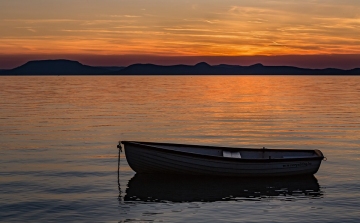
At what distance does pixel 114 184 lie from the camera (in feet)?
72.0

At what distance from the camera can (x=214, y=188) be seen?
21484mm

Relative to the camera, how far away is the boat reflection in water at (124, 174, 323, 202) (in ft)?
65.8

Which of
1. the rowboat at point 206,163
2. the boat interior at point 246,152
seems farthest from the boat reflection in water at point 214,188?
the boat interior at point 246,152

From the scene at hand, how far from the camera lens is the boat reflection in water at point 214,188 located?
2006cm

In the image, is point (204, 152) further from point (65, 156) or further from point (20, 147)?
point (20, 147)

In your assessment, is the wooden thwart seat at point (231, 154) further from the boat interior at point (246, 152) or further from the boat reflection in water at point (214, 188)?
the boat reflection in water at point (214, 188)

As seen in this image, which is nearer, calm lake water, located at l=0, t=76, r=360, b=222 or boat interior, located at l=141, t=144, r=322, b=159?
calm lake water, located at l=0, t=76, r=360, b=222

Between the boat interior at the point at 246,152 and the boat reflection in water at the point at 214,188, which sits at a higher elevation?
the boat interior at the point at 246,152

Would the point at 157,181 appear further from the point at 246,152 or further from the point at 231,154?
the point at 246,152

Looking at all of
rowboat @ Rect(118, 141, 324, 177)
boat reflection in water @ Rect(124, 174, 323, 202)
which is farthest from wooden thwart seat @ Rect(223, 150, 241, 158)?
boat reflection in water @ Rect(124, 174, 323, 202)

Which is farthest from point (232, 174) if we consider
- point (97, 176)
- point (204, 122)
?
point (204, 122)

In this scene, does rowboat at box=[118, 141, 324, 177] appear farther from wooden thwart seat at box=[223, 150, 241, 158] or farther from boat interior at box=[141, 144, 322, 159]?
boat interior at box=[141, 144, 322, 159]

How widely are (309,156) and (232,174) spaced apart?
181 inches

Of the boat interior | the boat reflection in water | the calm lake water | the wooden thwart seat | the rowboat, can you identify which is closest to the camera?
the calm lake water
